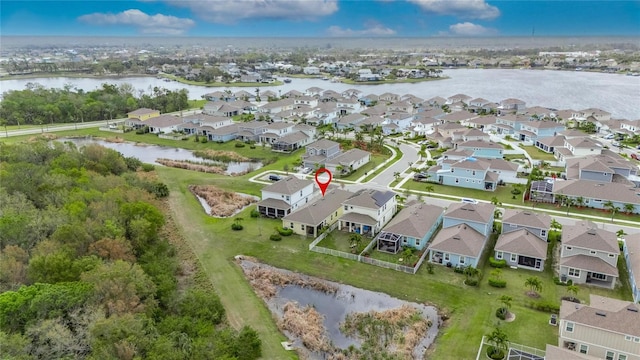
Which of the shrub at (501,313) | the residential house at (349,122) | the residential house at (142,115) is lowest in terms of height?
the shrub at (501,313)

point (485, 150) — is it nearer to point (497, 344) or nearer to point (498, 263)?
point (498, 263)

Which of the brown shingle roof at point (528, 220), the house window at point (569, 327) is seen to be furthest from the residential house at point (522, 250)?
the house window at point (569, 327)

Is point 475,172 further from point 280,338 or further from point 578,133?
point 280,338

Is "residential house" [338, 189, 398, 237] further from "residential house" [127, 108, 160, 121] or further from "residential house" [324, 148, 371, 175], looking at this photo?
"residential house" [127, 108, 160, 121]

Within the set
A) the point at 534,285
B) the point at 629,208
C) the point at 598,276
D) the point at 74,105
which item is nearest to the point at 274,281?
the point at 534,285

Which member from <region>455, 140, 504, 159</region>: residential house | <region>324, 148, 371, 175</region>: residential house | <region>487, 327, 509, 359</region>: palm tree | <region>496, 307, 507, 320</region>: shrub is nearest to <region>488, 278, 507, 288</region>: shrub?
<region>496, 307, 507, 320</region>: shrub

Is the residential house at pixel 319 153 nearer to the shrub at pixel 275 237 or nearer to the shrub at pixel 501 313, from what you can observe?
the shrub at pixel 275 237

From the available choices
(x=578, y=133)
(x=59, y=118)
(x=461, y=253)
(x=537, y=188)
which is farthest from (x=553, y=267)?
(x=59, y=118)
